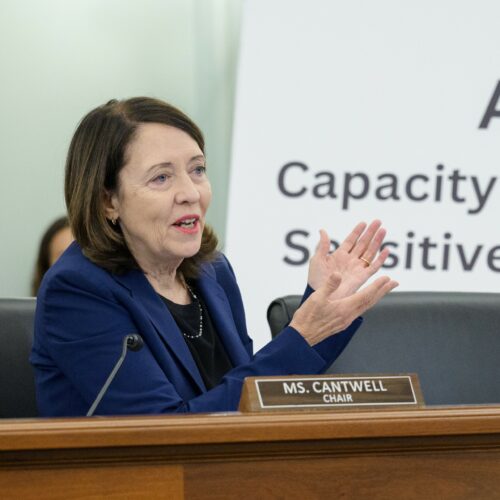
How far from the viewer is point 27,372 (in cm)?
209

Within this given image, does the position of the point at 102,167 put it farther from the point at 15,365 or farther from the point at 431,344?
the point at 431,344

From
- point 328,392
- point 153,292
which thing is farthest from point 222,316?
point 328,392

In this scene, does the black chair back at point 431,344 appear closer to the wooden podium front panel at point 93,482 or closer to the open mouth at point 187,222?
the open mouth at point 187,222

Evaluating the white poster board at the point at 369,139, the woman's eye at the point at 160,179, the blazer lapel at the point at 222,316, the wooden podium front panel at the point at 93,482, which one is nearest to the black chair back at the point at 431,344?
the blazer lapel at the point at 222,316

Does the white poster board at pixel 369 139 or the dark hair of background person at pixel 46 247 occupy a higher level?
the white poster board at pixel 369 139

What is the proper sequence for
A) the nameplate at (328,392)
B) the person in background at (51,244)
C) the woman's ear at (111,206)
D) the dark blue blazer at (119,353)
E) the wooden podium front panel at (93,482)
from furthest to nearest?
the person in background at (51,244) → the woman's ear at (111,206) → the dark blue blazer at (119,353) → the nameplate at (328,392) → the wooden podium front panel at (93,482)

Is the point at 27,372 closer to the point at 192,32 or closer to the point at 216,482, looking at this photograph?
the point at 216,482

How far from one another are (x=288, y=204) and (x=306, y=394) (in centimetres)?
202

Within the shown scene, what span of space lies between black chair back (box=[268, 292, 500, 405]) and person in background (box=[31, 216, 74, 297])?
159cm

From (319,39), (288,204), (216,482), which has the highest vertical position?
(319,39)

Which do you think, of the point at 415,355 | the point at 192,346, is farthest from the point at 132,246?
the point at 415,355

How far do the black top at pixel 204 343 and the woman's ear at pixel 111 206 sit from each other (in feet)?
0.57

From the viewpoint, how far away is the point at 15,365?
2.08 metres

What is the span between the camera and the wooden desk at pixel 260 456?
137 centimetres
